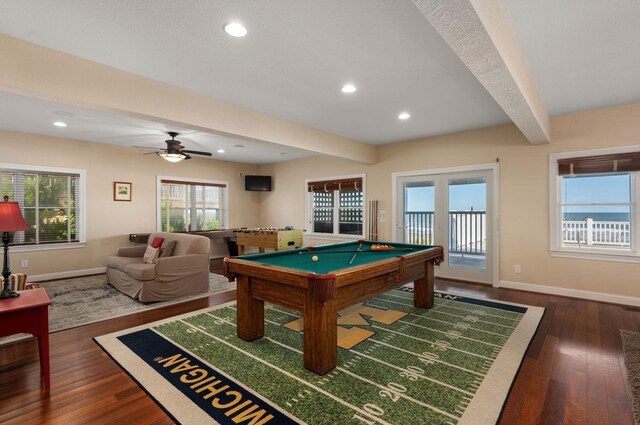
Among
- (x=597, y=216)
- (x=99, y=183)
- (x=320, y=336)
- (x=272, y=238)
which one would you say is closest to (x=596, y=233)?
(x=597, y=216)

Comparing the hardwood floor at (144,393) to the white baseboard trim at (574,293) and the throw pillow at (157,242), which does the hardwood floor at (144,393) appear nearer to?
the white baseboard trim at (574,293)

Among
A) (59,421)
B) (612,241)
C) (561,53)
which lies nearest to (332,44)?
(561,53)

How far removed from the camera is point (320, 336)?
2.30 metres

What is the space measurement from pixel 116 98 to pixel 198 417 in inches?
114

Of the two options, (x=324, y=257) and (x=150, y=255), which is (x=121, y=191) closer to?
(x=150, y=255)

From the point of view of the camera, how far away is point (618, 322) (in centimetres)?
339

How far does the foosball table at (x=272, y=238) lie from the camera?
584cm

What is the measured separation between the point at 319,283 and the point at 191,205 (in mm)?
6242

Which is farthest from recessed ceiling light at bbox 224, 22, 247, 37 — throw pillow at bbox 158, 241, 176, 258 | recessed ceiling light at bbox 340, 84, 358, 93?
throw pillow at bbox 158, 241, 176, 258

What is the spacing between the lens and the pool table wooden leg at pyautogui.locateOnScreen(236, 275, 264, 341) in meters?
2.89

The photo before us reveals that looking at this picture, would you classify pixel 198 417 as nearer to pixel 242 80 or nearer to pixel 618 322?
pixel 242 80

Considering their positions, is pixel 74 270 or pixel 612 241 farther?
pixel 74 270

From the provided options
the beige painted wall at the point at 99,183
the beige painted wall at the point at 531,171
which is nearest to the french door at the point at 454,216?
the beige painted wall at the point at 531,171

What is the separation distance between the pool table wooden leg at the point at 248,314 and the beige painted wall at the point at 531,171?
3.87m
